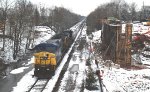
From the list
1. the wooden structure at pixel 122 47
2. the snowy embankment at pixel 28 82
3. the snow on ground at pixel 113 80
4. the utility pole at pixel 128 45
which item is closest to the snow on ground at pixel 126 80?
the snow on ground at pixel 113 80

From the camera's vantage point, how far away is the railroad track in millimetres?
20353

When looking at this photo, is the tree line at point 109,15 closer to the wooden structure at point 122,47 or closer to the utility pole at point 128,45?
the wooden structure at point 122,47

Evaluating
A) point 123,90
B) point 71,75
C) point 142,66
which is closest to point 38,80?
point 71,75

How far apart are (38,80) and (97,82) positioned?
460cm

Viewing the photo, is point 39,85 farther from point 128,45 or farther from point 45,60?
point 128,45

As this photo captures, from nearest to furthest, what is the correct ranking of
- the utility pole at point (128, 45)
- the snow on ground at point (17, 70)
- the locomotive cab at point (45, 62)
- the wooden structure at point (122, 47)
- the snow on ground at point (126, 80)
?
the snow on ground at point (126, 80), the locomotive cab at point (45, 62), the snow on ground at point (17, 70), the utility pole at point (128, 45), the wooden structure at point (122, 47)

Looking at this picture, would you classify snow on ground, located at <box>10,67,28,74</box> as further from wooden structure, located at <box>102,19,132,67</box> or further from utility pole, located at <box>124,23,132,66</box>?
utility pole, located at <box>124,23,132,66</box>

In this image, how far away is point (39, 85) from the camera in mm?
21562

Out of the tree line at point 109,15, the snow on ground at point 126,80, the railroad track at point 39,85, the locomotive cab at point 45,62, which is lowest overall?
the railroad track at point 39,85

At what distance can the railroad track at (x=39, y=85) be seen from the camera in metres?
20.4

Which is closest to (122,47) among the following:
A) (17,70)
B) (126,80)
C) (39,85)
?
(126,80)

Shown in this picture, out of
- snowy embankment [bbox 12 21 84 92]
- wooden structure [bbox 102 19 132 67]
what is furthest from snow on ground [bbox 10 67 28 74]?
wooden structure [bbox 102 19 132 67]

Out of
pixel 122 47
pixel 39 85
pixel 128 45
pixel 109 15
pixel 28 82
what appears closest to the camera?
pixel 39 85

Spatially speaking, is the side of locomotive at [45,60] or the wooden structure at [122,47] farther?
the wooden structure at [122,47]
